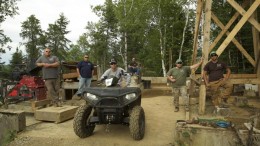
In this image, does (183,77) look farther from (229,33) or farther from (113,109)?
(113,109)

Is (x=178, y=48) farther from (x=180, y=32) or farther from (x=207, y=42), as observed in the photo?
(x=207, y=42)

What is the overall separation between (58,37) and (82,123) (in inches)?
A: 1703

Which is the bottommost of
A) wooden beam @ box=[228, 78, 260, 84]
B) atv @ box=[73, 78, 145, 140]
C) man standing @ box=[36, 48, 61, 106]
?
atv @ box=[73, 78, 145, 140]

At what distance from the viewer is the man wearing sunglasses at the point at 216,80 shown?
8.27 metres

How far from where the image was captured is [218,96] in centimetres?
829

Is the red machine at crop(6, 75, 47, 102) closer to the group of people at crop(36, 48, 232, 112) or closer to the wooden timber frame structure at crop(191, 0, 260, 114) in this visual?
the group of people at crop(36, 48, 232, 112)

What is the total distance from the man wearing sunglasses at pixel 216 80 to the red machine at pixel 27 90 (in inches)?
226

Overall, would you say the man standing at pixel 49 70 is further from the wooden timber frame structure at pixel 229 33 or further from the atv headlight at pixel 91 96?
the wooden timber frame structure at pixel 229 33

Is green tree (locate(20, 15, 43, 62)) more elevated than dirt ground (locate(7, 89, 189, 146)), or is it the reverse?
green tree (locate(20, 15, 43, 62))

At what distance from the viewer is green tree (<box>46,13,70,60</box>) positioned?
154 ft

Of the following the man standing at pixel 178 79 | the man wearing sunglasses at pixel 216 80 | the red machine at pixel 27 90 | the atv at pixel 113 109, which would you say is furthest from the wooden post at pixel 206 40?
the red machine at pixel 27 90

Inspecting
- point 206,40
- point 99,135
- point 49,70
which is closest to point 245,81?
point 206,40

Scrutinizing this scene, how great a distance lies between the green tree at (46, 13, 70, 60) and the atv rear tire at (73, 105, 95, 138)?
41154mm

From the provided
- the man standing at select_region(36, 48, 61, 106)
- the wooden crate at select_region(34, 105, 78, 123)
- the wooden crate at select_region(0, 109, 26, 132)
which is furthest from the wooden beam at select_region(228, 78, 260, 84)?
the wooden crate at select_region(0, 109, 26, 132)
